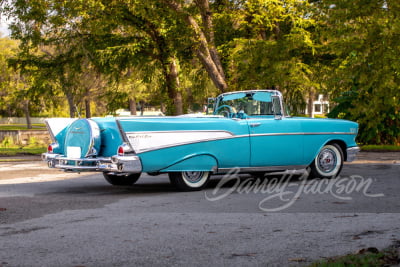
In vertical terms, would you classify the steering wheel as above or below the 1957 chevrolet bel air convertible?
above

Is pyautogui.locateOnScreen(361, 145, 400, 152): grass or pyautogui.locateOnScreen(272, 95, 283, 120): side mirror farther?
pyautogui.locateOnScreen(361, 145, 400, 152): grass

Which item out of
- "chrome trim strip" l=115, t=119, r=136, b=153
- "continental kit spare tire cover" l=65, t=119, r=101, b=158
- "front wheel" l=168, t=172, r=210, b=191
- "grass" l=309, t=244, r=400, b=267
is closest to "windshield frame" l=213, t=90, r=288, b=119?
"front wheel" l=168, t=172, r=210, b=191

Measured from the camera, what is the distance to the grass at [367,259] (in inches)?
180

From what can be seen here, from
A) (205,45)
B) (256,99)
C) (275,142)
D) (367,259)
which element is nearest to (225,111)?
(256,99)

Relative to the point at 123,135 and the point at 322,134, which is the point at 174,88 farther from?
the point at 123,135

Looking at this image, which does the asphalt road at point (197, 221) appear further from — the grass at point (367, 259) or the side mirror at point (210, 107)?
the side mirror at point (210, 107)

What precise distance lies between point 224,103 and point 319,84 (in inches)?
453

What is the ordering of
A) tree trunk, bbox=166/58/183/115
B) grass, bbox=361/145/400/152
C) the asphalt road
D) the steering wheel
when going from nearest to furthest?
the asphalt road → the steering wheel → grass, bbox=361/145/400/152 → tree trunk, bbox=166/58/183/115

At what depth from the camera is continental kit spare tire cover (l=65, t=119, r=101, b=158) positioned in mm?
9469

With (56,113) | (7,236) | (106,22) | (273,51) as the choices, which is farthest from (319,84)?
(56,113)

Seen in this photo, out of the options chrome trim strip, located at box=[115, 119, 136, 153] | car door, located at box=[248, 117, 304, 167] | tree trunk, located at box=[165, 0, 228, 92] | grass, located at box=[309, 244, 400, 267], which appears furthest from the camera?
tree trunk, located at box=[165, 0, 228, 92]

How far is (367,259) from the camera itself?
4.68m

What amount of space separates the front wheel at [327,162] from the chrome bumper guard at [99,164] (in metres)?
3.85

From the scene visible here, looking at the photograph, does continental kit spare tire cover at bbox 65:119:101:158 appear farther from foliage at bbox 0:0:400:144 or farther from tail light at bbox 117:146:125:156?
foliage at bbox 0:0:400:144
